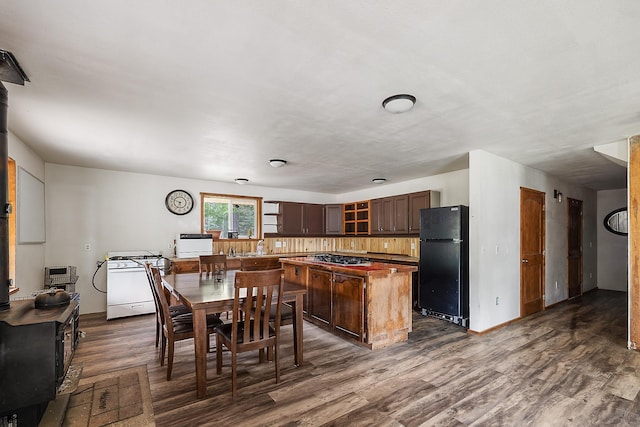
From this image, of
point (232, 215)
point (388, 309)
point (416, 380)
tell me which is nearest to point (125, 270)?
point (232, 215)

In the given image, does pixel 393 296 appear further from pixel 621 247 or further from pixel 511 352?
pixel 621 247

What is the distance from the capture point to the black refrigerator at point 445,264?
427 cm

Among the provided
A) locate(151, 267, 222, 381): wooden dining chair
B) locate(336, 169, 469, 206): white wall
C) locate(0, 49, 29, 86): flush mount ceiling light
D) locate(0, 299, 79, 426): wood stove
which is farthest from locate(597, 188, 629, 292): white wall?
locate(0, 49, 29, 86): flush mount ceiling light

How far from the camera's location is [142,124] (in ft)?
9.84

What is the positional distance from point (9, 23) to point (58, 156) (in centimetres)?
344

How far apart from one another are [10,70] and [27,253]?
274cm

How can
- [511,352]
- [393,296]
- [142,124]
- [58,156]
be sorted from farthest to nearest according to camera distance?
[58,156], [393,296], [511,352], [142,124]

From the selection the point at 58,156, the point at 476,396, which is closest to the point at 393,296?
the point at 476,396

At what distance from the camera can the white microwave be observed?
5.41 metres

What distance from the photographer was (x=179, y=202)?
581cm

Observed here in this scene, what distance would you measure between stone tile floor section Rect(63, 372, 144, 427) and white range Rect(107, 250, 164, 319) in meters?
2.54

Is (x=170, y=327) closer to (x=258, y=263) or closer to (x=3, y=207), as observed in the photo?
(x=3, y=207)

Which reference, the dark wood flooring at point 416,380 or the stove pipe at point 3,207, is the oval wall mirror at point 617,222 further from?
the stove pipe at point 3,207

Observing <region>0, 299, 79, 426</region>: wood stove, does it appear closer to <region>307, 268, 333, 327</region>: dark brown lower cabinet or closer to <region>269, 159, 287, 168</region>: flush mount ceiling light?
<region>307, 268, 333, 327</region>: dark brown lower cabinet
